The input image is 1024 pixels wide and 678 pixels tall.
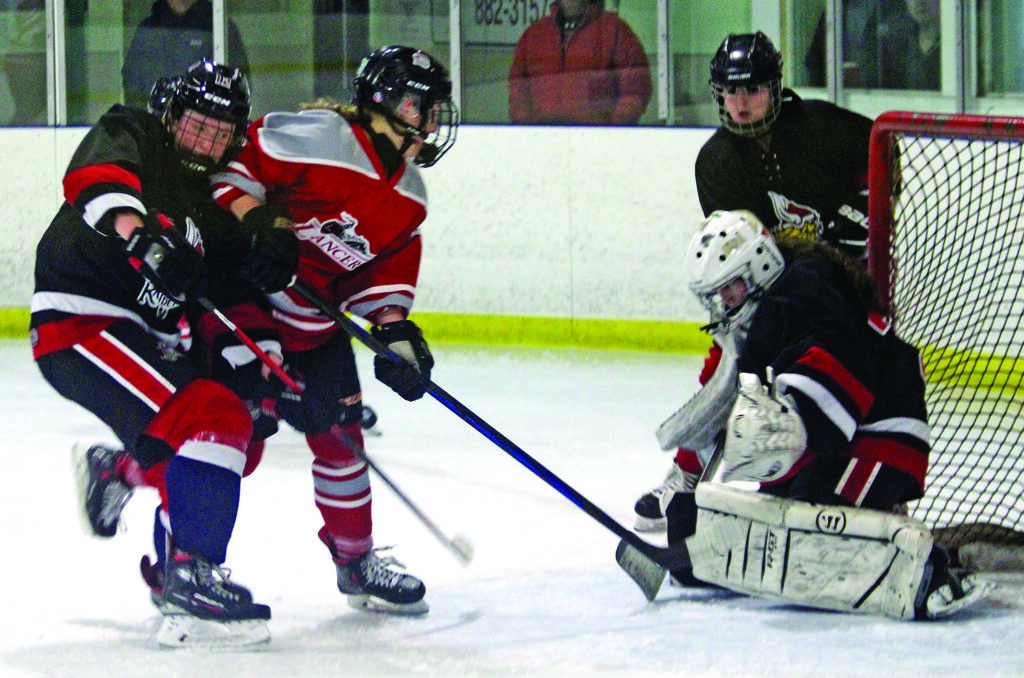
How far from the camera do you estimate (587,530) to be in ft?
10.4

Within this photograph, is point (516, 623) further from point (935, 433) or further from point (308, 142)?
point (935, 433)

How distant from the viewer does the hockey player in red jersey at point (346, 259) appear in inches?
97.7

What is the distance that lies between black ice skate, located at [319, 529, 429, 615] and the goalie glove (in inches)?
23.7

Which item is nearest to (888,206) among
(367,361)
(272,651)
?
(272,651)

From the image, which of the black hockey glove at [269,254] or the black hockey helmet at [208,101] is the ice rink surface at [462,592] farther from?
the black hockey helmet at [208,101]

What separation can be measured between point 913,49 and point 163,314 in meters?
3.22

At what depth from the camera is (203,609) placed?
7.54 feet

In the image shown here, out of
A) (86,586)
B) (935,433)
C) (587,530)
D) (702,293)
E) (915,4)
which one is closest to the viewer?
(702,293)

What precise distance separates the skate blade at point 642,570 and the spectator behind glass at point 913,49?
2.76 meters

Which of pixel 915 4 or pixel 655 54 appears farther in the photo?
pixel 655 54

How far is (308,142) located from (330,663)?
83 centimetres

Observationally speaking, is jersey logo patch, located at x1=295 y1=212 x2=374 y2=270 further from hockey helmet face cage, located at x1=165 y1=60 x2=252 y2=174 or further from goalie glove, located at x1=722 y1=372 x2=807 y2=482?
goalie glove, located at x1=722 y1=372 x2=807 y2=482

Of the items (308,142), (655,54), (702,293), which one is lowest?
(702,293)

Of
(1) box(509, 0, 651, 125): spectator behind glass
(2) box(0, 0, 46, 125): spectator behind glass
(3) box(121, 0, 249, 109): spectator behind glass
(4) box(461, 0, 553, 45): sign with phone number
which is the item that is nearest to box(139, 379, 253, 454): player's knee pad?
(1) box(509, 0, 651, 125): spectator behind glass
